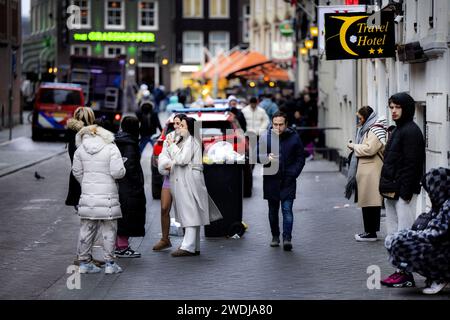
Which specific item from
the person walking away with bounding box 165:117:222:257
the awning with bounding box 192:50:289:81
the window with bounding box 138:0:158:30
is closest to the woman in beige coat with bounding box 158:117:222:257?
the person walking away with bounding box 165:117:222:257

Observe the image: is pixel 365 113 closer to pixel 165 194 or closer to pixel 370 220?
pixel 370 220

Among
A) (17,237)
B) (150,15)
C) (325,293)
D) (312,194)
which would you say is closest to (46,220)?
(17,237)

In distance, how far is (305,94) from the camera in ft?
119

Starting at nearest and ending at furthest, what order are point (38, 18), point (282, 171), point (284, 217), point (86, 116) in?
point (86, 116), point (284, 217), point (282, 171), point (38, 18)

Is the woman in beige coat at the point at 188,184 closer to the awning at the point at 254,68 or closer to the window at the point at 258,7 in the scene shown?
the awning at the point at 254,68

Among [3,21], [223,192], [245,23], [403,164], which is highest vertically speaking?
[245,23]

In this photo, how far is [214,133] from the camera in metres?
20.5

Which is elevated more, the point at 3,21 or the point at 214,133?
the point at 3,21

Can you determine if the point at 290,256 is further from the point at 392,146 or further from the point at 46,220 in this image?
the point at 46,220

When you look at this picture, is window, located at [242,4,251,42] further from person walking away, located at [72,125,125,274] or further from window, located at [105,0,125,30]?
person walking away, located at [72,125,125,274]

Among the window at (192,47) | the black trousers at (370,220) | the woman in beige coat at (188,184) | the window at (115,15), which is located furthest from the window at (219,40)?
the woman in beige coat at (188,184)

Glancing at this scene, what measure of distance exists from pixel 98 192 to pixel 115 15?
81953 mm

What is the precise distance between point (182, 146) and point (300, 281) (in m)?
2.88

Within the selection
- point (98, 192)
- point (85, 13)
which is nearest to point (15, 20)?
point (98, 192)
